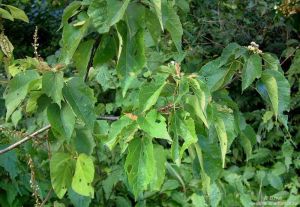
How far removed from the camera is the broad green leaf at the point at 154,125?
1.09 metres

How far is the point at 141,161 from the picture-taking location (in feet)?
3.66

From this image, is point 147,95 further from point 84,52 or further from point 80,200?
point 80,200

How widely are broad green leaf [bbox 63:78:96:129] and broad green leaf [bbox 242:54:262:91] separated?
1.27ft

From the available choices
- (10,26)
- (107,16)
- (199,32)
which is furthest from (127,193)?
(10,26)

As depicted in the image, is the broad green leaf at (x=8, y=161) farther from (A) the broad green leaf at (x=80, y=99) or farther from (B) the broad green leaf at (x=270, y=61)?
(B) the broad green leaf at (x=270, y=61)

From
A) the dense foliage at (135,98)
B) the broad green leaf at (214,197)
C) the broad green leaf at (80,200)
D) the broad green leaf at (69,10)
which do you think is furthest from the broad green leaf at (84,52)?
the broad green leaf at (214,197)


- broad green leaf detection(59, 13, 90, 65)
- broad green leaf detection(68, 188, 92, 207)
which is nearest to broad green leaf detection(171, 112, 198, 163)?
broad green leaf detection(59, 13, 90, 65)

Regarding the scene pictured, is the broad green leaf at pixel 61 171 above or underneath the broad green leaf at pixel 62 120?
underneath

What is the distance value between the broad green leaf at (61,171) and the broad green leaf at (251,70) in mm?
536

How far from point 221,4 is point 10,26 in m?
3.67

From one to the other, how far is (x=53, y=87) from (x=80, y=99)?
80 millimetres

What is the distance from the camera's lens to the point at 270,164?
402 centimetres

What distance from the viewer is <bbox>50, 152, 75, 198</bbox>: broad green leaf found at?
4.58 feet

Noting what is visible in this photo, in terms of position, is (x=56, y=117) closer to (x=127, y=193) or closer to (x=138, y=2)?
(x=138, y=2)
